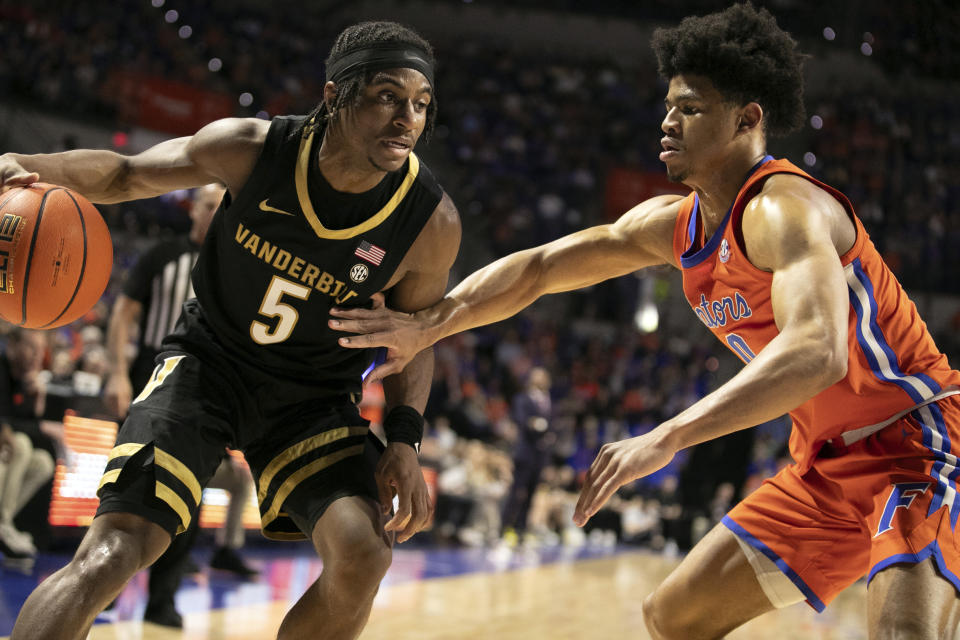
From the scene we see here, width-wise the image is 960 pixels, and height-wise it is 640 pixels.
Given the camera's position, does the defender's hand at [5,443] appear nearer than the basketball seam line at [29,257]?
No

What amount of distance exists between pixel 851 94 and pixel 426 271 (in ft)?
60.6

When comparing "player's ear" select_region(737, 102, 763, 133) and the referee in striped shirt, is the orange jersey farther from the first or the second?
the referee in striped shirt

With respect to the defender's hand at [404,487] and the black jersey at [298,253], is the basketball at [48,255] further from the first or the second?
the defender's hand at [404,487]

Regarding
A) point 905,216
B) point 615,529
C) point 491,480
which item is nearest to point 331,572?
point 491,480

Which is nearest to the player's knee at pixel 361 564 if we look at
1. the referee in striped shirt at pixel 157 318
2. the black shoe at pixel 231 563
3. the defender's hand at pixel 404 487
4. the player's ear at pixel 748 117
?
the defender's hand at pixel 404 487

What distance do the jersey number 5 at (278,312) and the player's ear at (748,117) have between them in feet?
4.33

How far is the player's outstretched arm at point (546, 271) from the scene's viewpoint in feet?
9.53

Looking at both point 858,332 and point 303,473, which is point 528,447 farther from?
point 858,332

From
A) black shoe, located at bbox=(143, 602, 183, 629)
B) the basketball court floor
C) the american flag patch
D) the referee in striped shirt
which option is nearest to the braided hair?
the american flag patch

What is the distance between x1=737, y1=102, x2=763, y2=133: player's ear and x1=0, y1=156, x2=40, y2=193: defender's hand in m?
1.95

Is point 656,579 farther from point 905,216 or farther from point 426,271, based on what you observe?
point 905,216

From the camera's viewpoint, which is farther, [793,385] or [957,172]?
[957,172]

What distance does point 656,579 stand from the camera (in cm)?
885

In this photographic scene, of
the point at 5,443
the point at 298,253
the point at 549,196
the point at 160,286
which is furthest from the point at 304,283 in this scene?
the point at 549,196
